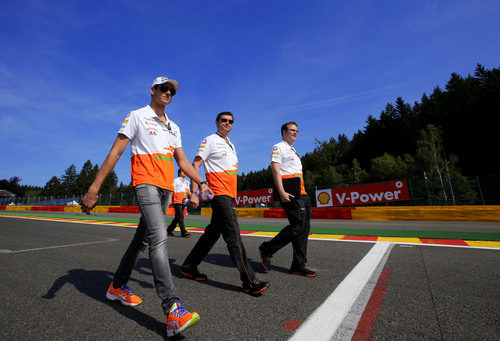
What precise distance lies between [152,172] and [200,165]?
0.89 meters

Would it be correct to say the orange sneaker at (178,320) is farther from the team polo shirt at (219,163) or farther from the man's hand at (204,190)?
the team polo shirt at (219,163)

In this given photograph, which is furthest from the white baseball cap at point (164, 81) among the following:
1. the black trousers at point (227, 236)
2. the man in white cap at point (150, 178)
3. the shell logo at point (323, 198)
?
the shell logo at point (323, 198)

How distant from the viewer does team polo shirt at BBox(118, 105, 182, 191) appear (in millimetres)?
2066

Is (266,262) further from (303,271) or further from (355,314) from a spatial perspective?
(355,314)

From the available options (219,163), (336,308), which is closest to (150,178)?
(219,163)

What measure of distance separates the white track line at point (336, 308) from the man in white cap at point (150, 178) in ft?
3.01

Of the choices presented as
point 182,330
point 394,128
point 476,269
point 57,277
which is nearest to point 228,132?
point 182,330

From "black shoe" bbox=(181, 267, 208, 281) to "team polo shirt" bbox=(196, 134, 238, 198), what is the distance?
3.25ft

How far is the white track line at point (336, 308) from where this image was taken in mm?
1546

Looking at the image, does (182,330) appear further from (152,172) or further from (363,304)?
(363,304)

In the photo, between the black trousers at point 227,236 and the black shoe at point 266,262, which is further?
the black shoe at point 266,262

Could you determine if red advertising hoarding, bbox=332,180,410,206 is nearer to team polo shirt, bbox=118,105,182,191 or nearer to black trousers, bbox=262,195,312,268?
black trousers, bbox=262,195,312,268

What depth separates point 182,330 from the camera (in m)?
1.56

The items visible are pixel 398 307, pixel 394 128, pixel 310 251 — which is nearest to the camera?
pixel 398 307
